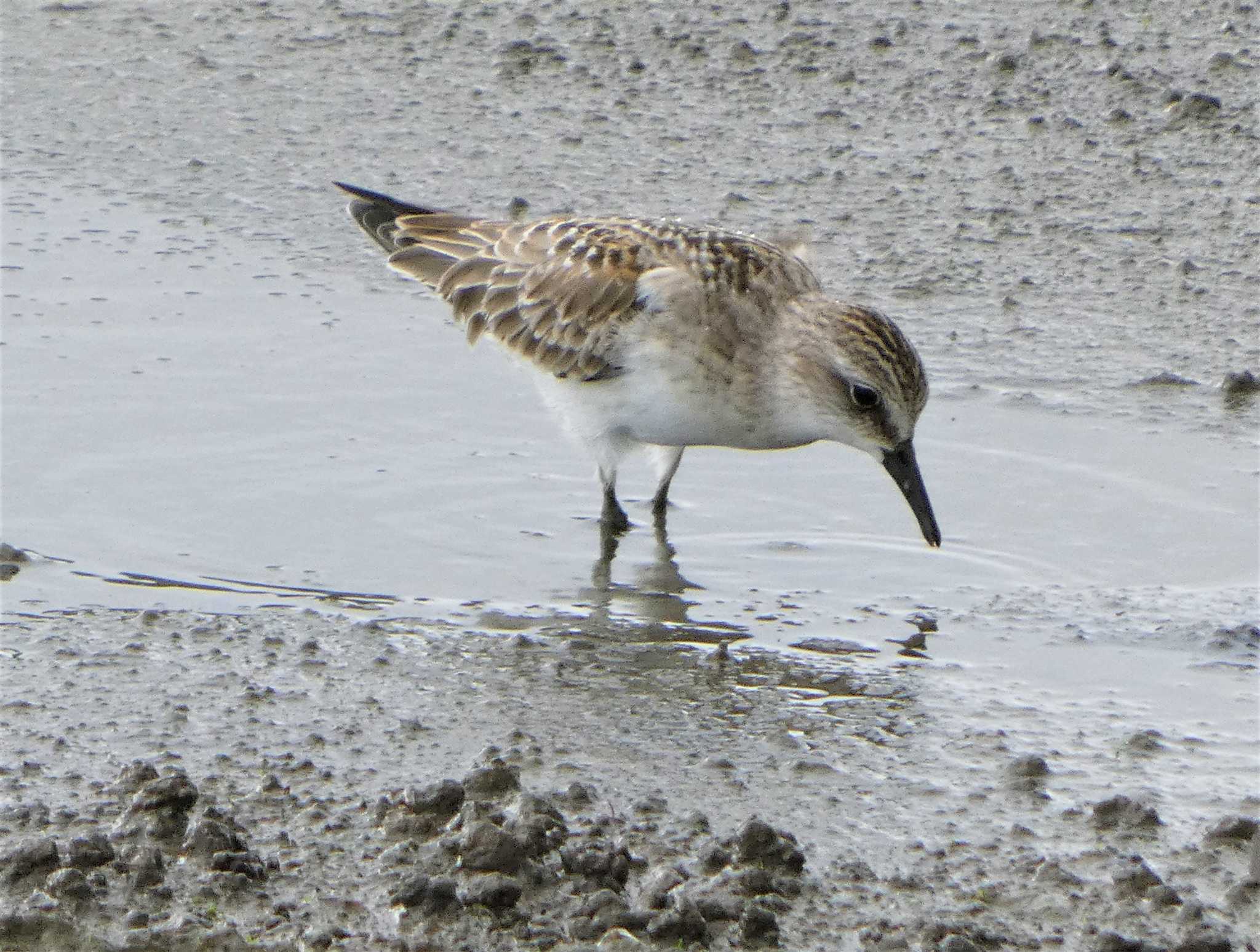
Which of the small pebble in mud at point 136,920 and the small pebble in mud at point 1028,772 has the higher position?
the small pebble in mud at point 1028,772

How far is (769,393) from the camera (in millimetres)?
7008

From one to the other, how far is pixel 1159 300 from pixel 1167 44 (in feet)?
11.3

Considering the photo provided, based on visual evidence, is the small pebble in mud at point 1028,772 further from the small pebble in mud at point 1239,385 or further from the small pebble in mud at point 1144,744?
the small pebble in mud at point 1239,385

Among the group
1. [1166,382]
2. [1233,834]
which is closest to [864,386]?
[1166,382]

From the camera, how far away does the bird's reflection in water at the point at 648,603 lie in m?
6.41

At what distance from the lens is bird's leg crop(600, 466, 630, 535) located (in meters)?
7.36

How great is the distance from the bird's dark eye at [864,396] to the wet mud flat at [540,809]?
1085 mm

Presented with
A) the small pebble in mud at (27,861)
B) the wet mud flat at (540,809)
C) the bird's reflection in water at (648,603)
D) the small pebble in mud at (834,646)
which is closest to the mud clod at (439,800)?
the wet mud flat at (540,809)

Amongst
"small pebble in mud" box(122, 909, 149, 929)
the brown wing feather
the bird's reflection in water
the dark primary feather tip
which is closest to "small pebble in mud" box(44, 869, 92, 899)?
"small pebble in mud" box(122, 909, 149, 929)

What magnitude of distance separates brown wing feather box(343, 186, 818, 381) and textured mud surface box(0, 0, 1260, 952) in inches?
17.6

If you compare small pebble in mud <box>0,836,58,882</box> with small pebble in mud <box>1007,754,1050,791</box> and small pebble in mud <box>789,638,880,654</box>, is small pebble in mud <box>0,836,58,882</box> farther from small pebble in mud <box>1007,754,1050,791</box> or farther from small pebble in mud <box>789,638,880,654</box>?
small pebble in mud <box>789,638,880,654</box>

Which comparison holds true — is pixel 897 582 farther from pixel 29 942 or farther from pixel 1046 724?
pixel 29 942

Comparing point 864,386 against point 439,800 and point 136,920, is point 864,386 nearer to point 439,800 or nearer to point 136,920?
point 439,800

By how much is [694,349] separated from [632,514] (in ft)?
2.53
